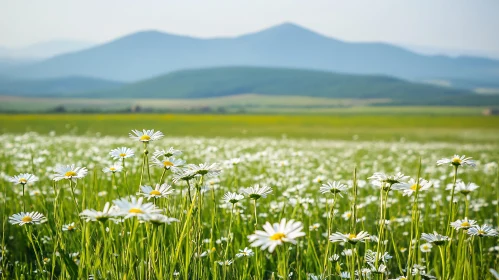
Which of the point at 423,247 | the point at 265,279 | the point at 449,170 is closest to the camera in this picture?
the point at 423,247

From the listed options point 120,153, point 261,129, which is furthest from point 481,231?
point 261,129

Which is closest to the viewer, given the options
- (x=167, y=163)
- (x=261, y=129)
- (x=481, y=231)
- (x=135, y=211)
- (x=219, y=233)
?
(x=135, y=211)

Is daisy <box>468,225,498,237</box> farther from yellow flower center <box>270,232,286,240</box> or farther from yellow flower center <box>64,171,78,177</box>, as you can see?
yellow flower center <box>64,171,78,177</box>

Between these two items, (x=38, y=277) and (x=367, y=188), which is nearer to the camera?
(x=38, y=277)

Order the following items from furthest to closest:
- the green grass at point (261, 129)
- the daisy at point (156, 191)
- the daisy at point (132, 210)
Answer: the green grass at point (261, 129)
the daisy at point (156, 191)
the daisy at point (132, 210)

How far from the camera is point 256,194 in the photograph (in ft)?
10.4

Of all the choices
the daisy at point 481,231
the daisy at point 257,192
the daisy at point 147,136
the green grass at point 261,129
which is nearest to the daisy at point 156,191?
the daisy at point 147,136

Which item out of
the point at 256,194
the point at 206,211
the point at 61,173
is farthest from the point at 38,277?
the point at 206,211

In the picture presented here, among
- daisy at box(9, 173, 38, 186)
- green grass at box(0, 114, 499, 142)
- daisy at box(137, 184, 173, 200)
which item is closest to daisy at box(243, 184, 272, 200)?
daisy at box(137, 184, 173, 200)

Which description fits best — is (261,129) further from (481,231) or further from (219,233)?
(481,231)

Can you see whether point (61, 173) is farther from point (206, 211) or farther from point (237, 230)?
point (206, 211)

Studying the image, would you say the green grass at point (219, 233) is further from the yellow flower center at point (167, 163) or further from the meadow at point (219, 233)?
the yellow flower center at point (167, 163)

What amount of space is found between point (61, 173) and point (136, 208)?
112 cm

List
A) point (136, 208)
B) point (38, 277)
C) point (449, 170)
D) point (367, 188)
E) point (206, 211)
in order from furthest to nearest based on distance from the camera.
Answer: point (449, 170) < point (367, 188) < point (206, 211) < point (38, 277) < point (136, 208)
